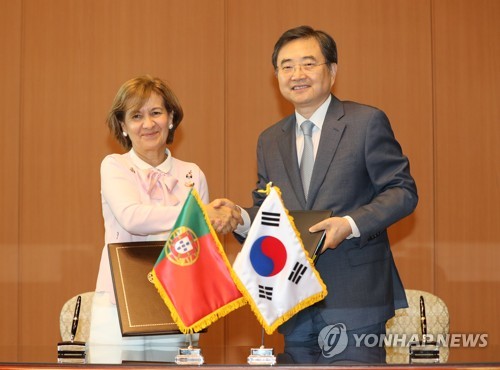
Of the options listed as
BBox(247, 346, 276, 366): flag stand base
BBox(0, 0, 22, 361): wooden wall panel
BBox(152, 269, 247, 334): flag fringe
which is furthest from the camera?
BBox(0, 0, 22, 361): wooden wall panel

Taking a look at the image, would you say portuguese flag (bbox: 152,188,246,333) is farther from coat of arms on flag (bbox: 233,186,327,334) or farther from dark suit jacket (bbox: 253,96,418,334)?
dark suit jacket (bbox: 253,96,418,334)

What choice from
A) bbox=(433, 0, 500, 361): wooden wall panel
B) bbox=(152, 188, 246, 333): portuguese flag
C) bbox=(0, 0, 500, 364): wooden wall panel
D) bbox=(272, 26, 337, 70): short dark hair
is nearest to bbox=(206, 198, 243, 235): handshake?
bbox=(152, 188, 246, 333): portuguese flag

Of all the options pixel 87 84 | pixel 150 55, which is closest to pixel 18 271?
pixel 87 84

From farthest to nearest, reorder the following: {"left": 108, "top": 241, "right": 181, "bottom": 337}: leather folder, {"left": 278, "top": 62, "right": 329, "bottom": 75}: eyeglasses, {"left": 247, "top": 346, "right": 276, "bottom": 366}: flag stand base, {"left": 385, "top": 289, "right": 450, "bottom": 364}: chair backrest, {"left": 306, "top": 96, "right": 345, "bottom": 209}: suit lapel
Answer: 1. {"left": 385, "top": 289, "right": 450, "bottom": 364}: chair backrest
2. {"left": 278, "top": 62, "right": 329, "bottom": 75}: eyeglasses
3. {"left": 306, "top": 96, "right": 345, "bottom": 209}: suit lapel
4. {"left": 108, "top": 241, "right": 181, "bottom": 337}: leather folder
5. {"left": 247, "top": 346, "right": 276, "bottom": 366}: flag stand base

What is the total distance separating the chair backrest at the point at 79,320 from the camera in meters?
3.61

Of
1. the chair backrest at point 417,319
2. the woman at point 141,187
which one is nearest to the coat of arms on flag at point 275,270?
the woman at point 141,187

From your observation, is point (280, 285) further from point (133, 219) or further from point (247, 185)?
point (247, 185)

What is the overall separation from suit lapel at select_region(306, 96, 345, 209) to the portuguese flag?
0.54 metres

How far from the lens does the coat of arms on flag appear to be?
2.53 meters

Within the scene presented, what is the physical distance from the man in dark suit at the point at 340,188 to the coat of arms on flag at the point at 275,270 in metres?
0.20

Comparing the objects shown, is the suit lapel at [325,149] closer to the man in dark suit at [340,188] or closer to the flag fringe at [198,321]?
the man in dark suit at [340,188]

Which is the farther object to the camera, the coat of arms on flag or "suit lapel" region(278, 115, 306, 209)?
"suit lapel" region(278, 115, 306, 209)

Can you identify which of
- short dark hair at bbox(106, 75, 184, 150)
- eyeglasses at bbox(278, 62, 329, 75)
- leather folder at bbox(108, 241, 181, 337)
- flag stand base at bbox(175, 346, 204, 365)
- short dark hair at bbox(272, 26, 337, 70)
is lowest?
flag stand base at bbox(175, 346, 204, 365)

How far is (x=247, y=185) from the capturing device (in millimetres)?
5754
